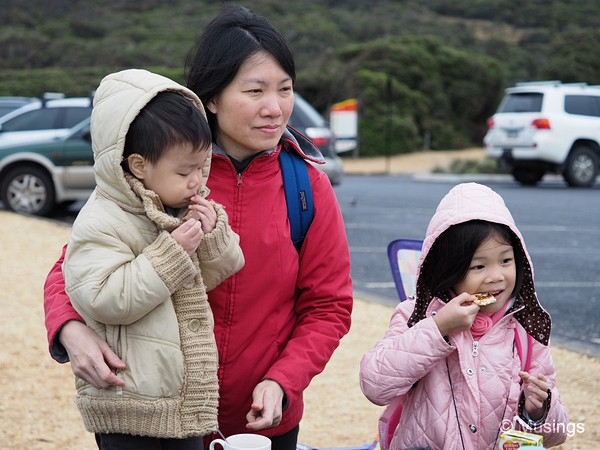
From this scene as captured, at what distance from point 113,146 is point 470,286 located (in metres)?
1.08

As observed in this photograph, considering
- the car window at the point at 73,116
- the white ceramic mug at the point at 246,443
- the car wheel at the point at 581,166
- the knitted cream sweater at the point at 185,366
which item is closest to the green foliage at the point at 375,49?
the car wheel at the point at 581,166

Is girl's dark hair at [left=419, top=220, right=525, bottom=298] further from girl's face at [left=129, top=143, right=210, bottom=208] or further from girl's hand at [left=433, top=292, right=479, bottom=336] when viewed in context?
girl's face at [left=129, top=143, right=210, bottom=208]

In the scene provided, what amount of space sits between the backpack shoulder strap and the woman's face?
0.91 m

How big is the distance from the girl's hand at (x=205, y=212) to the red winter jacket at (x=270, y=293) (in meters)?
0.18

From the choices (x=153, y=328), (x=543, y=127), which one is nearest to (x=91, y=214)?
(x=153, y=328)

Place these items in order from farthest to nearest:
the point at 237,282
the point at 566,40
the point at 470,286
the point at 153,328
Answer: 1. the point at 566,40
2. the point at 470,286
3. the point at 237,282
4. the point at 153,328

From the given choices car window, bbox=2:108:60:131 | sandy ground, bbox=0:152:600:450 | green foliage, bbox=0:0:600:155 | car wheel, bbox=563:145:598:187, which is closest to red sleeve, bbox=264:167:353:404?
sandy ground, bbox=0:152:600:450

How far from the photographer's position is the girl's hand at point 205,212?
2.19 meters

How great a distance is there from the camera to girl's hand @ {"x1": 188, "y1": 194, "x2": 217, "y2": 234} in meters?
2.19

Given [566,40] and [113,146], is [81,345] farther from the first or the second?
[566,40]

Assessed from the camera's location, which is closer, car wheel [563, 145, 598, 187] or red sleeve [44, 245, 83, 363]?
red sleeve [44, 245, 83, 363]

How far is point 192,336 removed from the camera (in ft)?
7.15

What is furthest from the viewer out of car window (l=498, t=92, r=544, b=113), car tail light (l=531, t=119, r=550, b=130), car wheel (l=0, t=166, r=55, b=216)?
car window (l=498, t=92, r=544, b=113)

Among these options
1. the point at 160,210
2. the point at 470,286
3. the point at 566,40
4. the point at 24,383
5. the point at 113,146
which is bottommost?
the point at 566,40
